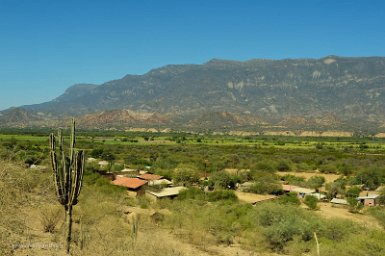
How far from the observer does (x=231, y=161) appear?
75.1m

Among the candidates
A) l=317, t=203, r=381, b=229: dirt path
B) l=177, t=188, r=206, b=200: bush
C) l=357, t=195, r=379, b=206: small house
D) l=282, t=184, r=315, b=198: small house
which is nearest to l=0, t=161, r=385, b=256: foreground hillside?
l=177, t=188, r=206, b=200: bush

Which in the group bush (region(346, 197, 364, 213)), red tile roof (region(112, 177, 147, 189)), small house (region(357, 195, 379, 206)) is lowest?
small house (region(357, 195, 379, 206))

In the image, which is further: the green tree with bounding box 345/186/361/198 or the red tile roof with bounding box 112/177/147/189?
the green tree with bounding box 345/186/361/198

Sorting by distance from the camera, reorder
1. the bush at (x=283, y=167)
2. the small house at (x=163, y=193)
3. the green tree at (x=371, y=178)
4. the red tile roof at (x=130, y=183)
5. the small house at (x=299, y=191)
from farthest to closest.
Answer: the bush at (x=283, y=167) < the green tree at (x=371, y=178) < the small house at (x=299, y=191) < the red tile roof at (x=130, y=183) < the small house at (x=163, y=193)

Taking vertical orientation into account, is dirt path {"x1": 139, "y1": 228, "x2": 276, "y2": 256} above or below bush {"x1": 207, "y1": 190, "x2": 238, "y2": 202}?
above

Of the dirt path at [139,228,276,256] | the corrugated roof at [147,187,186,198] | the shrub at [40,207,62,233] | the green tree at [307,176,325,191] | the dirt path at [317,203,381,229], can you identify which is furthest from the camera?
the green tree at [307,176,325,191]

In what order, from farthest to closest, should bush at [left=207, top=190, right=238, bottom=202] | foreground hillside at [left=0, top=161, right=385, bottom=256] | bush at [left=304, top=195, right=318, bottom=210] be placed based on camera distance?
bush at [left=207, top=190, right=238, bottom=202] → bush at [left=304, top=195, right=318, bottom=210] → foreground hillside at [left=0, top=161, right=385, bottom=256]

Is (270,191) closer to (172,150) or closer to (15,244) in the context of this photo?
(15,244)

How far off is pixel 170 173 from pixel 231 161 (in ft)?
78.7

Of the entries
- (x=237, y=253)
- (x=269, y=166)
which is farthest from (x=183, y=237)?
(x=269, y=166)

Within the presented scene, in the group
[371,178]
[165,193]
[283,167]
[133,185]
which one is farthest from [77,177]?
[283,167]

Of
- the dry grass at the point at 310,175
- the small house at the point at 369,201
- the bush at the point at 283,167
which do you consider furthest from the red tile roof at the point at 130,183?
the bush at the point at 283,167

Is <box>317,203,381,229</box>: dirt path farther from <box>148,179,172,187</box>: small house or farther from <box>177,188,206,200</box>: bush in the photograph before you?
<box>148,179,172,187</box>: small house

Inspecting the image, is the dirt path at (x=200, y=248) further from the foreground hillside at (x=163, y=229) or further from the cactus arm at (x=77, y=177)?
the cactus arm at (x=77, y=177)
